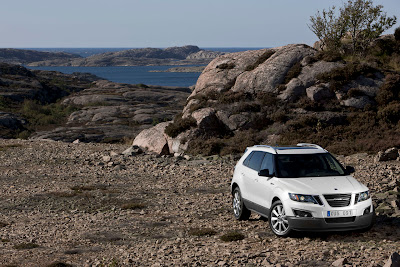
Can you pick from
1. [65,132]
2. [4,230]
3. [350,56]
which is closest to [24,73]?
[65,132]

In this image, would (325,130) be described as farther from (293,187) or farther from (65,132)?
(65,132)

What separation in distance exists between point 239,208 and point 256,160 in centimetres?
153

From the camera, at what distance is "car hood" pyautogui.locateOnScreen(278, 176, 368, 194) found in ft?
33.5

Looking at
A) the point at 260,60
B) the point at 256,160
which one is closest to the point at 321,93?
the point at 260,60

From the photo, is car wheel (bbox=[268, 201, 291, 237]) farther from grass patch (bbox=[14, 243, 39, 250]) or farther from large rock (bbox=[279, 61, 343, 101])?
large rock (bbox=[279, 61, 343, 101])

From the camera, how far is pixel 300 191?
1024 cm

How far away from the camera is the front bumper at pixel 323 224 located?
994cm

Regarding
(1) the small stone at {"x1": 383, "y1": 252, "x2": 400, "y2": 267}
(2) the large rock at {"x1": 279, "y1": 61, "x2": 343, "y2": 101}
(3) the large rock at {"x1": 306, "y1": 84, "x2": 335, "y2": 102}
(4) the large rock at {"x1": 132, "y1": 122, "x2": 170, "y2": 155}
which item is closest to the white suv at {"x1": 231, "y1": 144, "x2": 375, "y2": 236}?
(1) the small stone at {"x1": 383, "y1": 252, "x2": 400, "y2": 267}

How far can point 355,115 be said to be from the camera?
28078 millimetres

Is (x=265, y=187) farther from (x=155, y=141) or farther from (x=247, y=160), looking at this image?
(x=155, y=141)

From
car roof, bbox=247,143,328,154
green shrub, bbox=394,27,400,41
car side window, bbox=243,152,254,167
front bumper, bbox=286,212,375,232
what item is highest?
green shrub, bbox=394,27,400,41

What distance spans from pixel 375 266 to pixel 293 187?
2.69m

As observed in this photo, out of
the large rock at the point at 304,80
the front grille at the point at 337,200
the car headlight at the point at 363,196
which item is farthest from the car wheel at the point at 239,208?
the large rock at the point at 304,80

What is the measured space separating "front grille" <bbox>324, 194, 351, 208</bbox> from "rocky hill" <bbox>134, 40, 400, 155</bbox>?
14918mm
